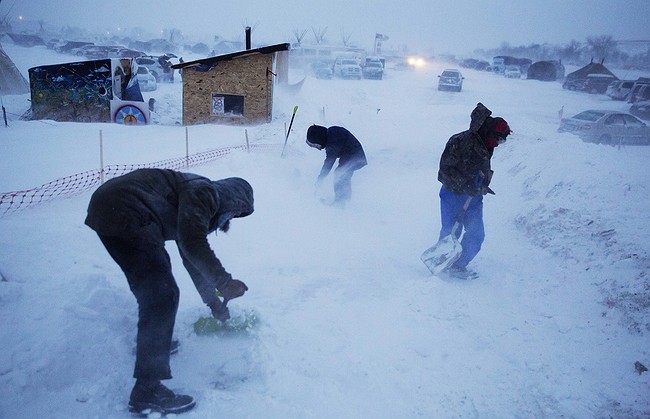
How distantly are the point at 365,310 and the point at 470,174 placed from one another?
2021 mm

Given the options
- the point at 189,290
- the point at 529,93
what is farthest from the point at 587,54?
the point at 189,290

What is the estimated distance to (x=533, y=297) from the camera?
13.8 feet

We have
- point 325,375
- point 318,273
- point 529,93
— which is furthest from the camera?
point 529,93

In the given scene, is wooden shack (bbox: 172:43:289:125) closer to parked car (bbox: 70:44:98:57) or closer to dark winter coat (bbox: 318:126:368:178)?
dark winter coat (bbox: 318:126:368:178)

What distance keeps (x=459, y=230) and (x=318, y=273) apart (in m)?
1.88

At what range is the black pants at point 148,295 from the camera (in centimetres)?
237

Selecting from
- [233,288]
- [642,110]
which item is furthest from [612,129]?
[233,288]

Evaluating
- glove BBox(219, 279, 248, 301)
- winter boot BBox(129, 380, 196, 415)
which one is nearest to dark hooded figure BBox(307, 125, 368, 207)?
glove BBox(219, 279, 248, 301)

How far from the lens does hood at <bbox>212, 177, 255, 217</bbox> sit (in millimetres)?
2572

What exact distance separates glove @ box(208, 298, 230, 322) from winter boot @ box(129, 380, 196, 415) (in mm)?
814

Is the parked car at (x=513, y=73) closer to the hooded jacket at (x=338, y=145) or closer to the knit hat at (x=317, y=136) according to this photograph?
the hooded jacket at (x=338, y=145)

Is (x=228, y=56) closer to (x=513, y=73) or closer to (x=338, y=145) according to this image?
(x=338, y=145)

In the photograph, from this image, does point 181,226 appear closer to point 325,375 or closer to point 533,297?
point 325,375

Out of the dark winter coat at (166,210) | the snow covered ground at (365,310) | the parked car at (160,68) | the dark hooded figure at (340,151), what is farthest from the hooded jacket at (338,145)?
the parked car at (160,68)
